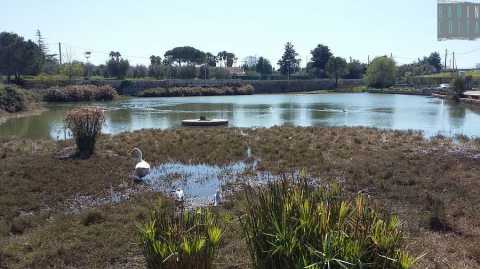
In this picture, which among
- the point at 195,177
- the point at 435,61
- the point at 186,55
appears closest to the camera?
the point at 195,177

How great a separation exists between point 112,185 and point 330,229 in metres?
10.4

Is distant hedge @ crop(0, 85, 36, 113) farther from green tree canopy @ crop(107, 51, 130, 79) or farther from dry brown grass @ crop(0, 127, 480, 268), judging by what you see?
green tree canopy @ crop(107, 51, 130, 79)

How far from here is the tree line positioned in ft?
318

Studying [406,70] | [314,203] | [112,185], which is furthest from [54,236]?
[406,70]

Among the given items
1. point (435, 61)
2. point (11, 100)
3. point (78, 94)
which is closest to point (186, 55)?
point (78, 94)

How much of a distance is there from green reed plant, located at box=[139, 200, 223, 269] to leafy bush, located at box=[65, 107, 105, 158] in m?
13.6

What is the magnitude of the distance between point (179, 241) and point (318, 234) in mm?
1392

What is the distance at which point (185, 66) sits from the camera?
144 meters

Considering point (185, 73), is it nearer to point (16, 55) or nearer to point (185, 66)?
point (185, 66)

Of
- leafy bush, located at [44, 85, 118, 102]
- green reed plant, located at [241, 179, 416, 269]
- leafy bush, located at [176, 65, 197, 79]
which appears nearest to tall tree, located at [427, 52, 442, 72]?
leafy bush, located at [176, 65, 197, 79]

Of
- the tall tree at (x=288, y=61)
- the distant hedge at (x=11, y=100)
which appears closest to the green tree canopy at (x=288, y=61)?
the tall tree at (x=288, y=61)

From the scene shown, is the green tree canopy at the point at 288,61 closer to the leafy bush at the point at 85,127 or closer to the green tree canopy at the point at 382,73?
the green tree canopy at the point at 382,73

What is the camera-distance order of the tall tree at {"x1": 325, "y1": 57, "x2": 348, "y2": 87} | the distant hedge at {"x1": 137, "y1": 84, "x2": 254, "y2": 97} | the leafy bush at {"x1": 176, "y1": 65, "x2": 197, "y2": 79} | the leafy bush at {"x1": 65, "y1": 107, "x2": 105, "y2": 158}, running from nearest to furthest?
the leafy bush at {"x1": 65, "y1": 107, "x2": 105, "y2": 158} → the distant hedge at {"x1": 137, "y1": 84, "x2": 254, "y2": 97} → the tall tree at {"x1": 325, "y1": 57, "x2": 348, "y2": 87} → the leafy bush at {"x1": 176, "y1": 65, "x2": 197, "y2": 79}

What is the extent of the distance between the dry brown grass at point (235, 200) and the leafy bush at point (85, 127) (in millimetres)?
763
